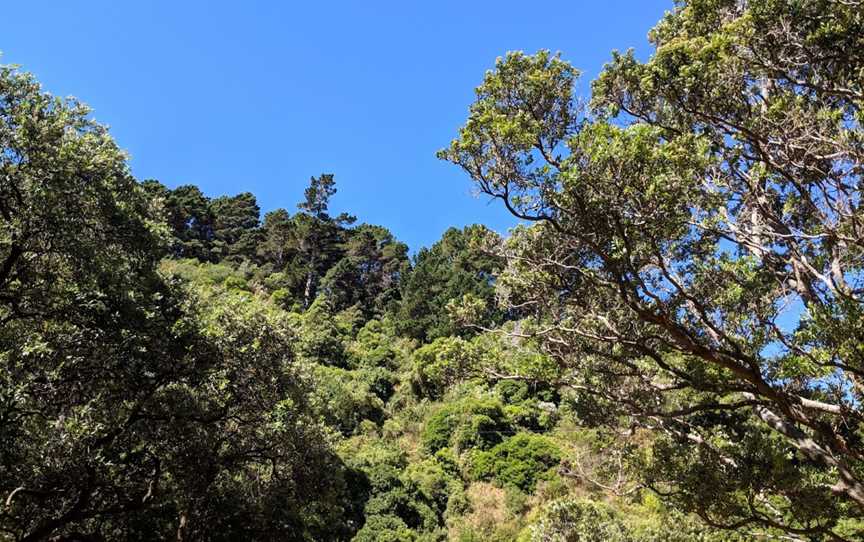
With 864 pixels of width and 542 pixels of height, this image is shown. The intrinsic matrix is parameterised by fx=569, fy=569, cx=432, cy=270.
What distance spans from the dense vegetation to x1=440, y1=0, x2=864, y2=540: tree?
38 mm

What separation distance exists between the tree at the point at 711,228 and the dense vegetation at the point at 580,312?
0.04 meters

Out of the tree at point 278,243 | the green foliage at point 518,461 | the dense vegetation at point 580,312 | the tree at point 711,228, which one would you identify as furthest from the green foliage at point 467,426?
the tree at point 278,243

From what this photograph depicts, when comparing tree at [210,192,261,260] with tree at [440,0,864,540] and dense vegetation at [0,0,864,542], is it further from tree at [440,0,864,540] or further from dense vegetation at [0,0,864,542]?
tree at [440,0,864,540]

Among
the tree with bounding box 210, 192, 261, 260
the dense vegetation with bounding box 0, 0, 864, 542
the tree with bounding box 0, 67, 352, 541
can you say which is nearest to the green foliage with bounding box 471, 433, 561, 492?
the dense vegetation with bounding box 0, 0, 864, 542

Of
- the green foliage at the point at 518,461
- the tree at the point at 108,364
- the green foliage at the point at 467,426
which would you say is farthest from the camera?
the green foliage at the point at 467,426

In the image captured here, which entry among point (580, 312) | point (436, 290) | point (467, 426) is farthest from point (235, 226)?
point (580, 312)

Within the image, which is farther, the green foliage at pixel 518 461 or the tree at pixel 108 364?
the green foliage at pixel 518 461

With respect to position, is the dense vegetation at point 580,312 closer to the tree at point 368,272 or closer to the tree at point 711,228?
the tree at point 711,228

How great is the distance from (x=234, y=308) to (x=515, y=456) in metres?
18.9

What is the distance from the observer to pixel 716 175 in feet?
25.2

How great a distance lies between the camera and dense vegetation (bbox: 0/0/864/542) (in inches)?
271

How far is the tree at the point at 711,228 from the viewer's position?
6566mm

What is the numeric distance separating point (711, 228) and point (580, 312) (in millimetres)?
2642

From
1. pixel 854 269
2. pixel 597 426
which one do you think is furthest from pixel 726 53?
pixel 597 426
